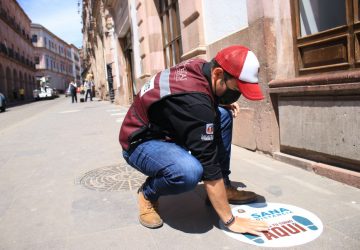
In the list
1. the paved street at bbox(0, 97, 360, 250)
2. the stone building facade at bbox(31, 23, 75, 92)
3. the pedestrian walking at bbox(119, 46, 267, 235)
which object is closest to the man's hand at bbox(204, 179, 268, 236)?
the pedestrian walking at bbox(119, 46, 267, 235)

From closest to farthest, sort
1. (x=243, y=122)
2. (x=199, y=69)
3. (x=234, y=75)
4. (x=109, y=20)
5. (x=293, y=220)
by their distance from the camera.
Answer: (x=234, y=75)
(x=199, y=69)
(x=293, y=220)
(x=243, y=122)
(x=109, y=20)

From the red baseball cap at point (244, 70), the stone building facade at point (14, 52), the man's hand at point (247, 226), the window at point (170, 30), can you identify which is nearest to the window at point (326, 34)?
the red baseball cap at point (244, 70)

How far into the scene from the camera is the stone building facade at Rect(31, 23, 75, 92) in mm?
80438

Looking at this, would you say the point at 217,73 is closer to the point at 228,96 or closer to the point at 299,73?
the point at 228,96

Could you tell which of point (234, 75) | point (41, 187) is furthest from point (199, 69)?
point (41, 187)

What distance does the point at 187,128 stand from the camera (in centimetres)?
243

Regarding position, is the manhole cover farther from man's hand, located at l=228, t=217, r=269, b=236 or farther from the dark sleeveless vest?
man's hand, located at l=228, t=217, r=269, b=236

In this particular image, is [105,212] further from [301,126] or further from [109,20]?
[109,20]

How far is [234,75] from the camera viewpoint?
2436mm

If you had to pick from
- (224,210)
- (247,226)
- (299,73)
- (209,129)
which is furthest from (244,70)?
(299,73)

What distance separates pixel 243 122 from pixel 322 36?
171 cm

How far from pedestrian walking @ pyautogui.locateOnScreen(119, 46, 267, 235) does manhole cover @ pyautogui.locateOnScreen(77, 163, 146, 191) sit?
1059 mm

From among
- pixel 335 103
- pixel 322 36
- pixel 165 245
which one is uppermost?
pixel 322 36

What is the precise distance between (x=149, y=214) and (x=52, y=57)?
91.8 m
